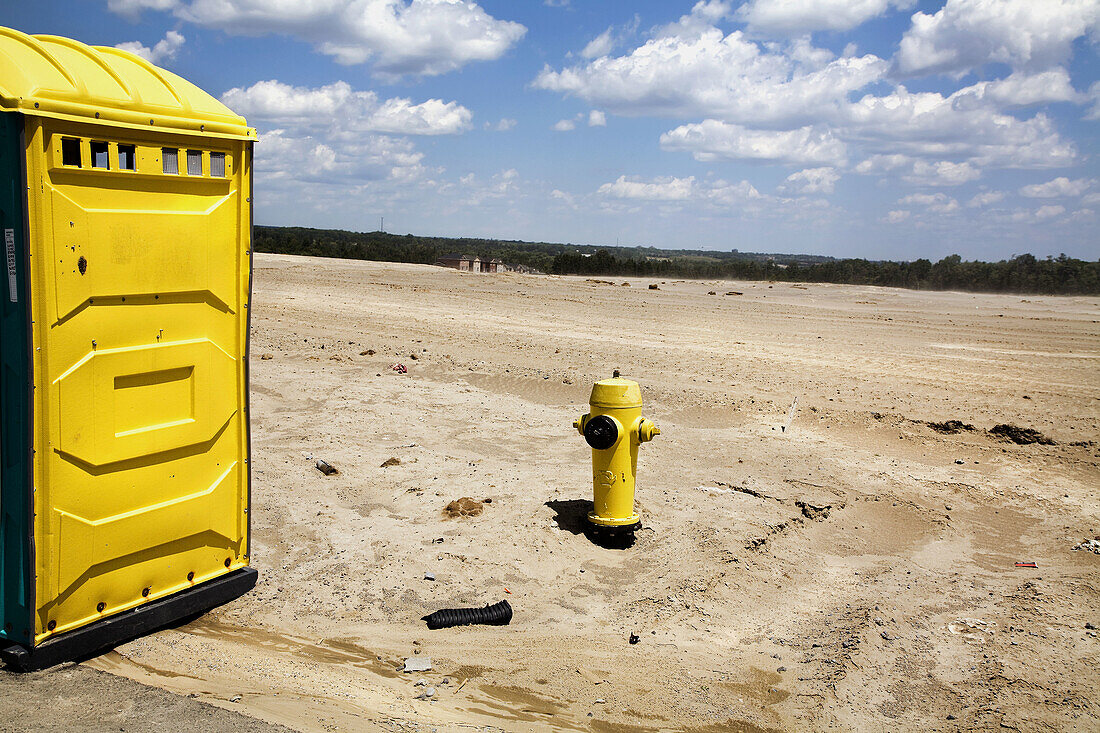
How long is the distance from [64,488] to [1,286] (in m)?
1.04

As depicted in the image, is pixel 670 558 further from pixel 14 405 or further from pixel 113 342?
pixel 14 405

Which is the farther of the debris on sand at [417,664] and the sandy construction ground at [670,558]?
the debris on sand at [417,664]

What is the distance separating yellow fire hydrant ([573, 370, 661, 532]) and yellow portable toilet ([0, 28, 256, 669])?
8.93 feet

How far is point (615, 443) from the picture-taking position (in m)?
6.41

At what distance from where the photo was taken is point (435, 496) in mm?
7488

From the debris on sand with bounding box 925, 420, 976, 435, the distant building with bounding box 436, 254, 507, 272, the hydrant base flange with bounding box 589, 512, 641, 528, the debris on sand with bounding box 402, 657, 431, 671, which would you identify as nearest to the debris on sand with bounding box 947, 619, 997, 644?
the hydrant base flange with bounding box 589, 512, 641, 528

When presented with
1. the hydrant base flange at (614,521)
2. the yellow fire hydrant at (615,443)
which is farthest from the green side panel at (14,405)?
the hydrant base flange at (614,521)

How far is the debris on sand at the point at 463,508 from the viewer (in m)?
7.02

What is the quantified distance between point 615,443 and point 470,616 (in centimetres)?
184

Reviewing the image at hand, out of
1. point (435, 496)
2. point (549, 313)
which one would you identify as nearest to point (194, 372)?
point (435, 496)

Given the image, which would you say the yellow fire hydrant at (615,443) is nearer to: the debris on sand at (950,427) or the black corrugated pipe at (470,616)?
the black corrugated pipe at (470,616)

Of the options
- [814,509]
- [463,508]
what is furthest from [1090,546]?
[463,508]

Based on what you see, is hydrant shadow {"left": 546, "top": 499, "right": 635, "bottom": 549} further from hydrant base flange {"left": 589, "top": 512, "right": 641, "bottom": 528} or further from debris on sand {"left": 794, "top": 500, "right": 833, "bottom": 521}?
debris on sand {"left": 794, "top": 500, "right": 833, "bottom": 521}

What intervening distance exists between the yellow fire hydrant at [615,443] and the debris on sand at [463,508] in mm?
1075
